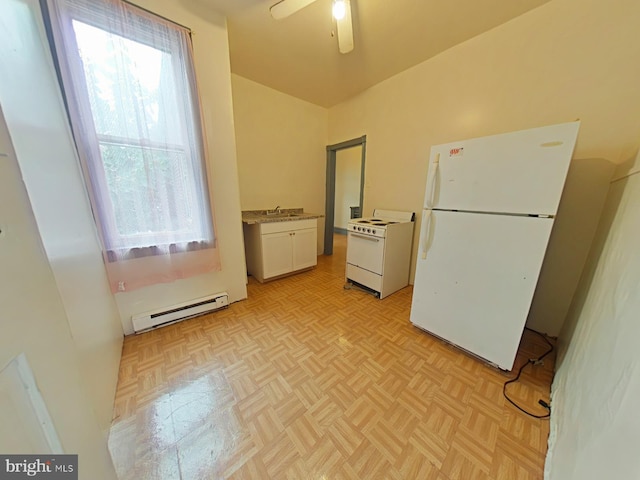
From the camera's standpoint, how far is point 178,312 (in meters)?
1.92

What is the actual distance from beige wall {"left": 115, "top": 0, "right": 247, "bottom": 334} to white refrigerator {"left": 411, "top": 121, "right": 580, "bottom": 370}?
1766 millimetres

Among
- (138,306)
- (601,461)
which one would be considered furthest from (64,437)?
(138,306)

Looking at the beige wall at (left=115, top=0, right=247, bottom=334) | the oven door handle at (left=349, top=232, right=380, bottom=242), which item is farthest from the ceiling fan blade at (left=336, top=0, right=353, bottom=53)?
the oven door handle at (left=349, top=232, right=380, bottom=242)

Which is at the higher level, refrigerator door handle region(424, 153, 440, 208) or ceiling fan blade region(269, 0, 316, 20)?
ceiling fan blade region(269, 0, 316, 20)

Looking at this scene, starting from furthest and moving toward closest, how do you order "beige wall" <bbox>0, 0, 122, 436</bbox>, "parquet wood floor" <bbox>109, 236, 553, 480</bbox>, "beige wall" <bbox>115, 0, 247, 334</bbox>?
"beige wall" <bbox>115, 0, 247, 334</bbox>, "parquet wood floor" <bbox>109, 236, 553, 480</bbox>, "beige wall" <bbox>0, 0, 122, 436</bbox>

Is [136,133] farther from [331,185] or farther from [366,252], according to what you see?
[331,185]

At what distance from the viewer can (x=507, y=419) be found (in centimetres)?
117

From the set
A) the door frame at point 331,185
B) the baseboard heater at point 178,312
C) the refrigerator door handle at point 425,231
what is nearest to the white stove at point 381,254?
the refrigerator door handle at point 425,231

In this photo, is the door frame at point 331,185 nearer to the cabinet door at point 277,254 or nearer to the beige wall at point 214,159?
the cabinet door at point 277,254

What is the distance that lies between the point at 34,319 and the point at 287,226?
93.0 inches

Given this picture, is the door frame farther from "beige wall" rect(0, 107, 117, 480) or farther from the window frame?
"beige wall" rect(0, 107, 117, 480)

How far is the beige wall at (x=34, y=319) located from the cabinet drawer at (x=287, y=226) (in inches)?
81.6

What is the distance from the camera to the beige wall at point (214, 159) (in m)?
1.70

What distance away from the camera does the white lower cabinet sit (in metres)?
2.60
